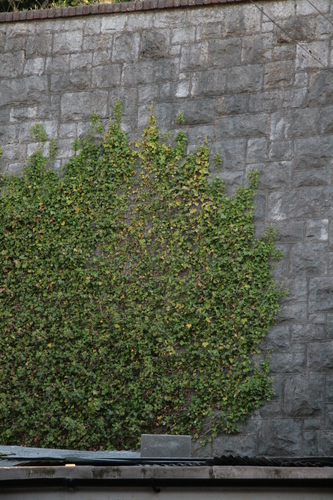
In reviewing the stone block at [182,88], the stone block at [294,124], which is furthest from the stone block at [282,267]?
the stone block at [182,88]

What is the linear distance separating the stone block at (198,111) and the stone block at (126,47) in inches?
33.8

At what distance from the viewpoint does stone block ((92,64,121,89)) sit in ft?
28.9

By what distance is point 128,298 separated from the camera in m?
8.25

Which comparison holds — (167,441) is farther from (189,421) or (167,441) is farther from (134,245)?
(134,245)

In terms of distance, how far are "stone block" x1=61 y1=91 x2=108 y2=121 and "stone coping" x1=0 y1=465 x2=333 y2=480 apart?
5144 millimetres

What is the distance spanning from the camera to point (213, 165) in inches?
326

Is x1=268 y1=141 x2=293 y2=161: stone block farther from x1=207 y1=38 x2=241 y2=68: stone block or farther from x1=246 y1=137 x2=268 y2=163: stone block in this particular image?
x1=207 y1=38 x2=241 y2=68: stone block

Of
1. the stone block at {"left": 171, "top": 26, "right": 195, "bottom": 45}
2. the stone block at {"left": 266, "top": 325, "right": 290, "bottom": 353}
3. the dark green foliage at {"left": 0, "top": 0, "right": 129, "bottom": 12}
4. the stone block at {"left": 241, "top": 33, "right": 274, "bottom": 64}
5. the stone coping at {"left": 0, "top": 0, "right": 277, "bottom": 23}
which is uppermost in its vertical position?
the dark green foliage at {"left": 0, "top": 0, "right": 129, "bottom": 12}

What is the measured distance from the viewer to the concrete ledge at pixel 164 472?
13.4ft

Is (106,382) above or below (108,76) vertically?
below

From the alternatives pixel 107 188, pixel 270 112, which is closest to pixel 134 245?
pixel 107 188

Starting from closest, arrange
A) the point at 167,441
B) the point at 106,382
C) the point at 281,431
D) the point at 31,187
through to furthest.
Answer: the point at 167,441, the point at 281,431, the point at 106,382, the point at 31,187

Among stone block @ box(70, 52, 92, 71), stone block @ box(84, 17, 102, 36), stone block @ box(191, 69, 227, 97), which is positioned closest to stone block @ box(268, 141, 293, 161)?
stone block @ box(191, 69, 227, 97)

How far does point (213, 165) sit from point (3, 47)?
2.99 meters
